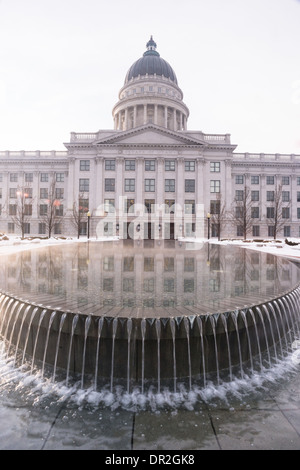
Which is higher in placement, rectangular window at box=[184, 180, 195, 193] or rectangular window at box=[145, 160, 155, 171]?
rectangular window at box=[145, 160, 155, 171]

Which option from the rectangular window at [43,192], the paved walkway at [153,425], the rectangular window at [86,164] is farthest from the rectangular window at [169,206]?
the paved walkway at [153,425]

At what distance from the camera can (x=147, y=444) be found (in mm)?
3152

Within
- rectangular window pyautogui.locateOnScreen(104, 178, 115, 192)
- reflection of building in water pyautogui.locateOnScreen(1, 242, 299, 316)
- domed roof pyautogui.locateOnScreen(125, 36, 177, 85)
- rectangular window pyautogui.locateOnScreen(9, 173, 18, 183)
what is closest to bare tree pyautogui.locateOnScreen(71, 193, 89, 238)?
rectangular window pyautogui.locateOnScreen(104, 178, 115, 192)

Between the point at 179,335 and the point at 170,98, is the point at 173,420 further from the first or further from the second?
the point at 170,98

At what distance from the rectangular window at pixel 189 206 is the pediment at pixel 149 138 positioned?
39.6 feet

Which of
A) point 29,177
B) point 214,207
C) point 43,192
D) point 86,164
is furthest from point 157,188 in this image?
point 29,177

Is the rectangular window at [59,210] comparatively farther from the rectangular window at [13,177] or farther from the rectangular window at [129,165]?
the rectangular window at [129,165]

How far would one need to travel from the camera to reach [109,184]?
5262cm

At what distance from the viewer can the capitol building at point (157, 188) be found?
168 feet

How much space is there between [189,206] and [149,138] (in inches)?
654

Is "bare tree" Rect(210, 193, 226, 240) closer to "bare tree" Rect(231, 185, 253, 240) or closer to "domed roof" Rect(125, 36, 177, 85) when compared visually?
"bare tree" Rect(231, 185, 253, 240)

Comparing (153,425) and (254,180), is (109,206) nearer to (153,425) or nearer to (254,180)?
(254,180)

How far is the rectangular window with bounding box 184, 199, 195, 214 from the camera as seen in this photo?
51.7 m

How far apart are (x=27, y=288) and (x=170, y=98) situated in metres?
70.9
